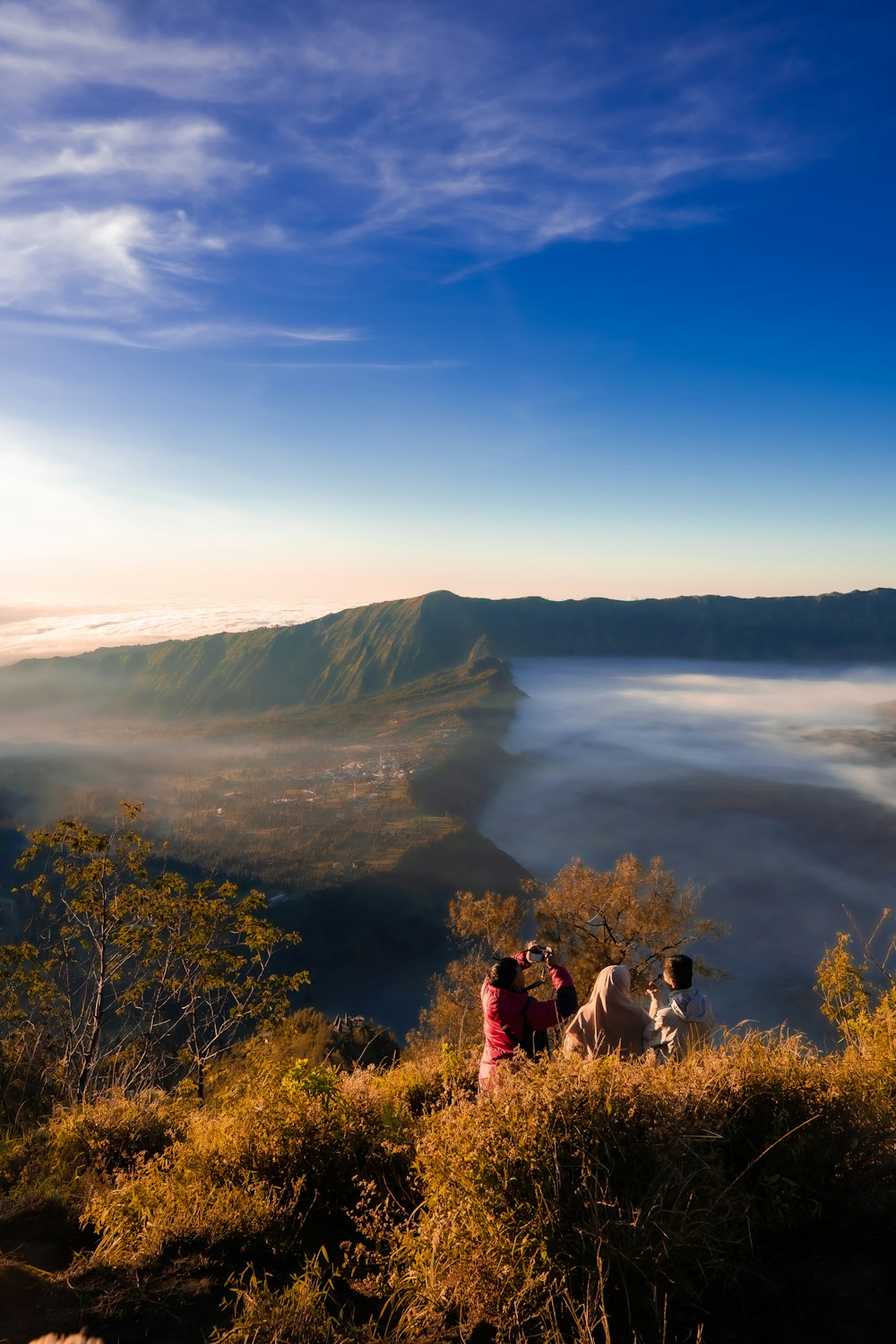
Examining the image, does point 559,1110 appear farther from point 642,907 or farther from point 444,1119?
point 642,907

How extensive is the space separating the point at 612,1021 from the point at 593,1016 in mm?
162

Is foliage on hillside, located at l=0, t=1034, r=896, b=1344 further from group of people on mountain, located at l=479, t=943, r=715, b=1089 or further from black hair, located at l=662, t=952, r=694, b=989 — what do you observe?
black hair, located at l=662, t=952, r=694, b=989

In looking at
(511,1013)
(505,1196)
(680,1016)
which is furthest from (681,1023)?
(505,1196)

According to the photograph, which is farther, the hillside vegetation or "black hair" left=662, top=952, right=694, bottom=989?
"black hair" left=662, top=952, right=694, bottom=989

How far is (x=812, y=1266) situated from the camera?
155 inches

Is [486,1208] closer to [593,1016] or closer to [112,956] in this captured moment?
[593,1016]

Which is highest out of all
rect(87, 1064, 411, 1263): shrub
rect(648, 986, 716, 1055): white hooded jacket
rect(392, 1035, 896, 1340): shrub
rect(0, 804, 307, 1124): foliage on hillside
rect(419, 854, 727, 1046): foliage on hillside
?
rect(392, 1035, 896, 1340): shrub

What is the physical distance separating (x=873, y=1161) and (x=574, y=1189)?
2251 millimetres

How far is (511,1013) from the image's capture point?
560 cm

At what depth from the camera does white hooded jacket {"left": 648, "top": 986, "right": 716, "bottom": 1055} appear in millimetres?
6051

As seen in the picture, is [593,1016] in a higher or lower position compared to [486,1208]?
lower

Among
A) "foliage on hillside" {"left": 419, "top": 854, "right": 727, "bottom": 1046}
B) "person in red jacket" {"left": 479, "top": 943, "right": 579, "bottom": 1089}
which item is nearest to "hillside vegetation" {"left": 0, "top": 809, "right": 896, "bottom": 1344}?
"person in red jacket" {"left": 479, "top": 943, "right": 579, "bottom": 1089}

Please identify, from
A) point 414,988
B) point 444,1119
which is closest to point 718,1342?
point 444,1119

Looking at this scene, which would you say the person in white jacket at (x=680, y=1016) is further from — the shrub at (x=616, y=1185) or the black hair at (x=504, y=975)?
the black hair at (x=504, y=975)
